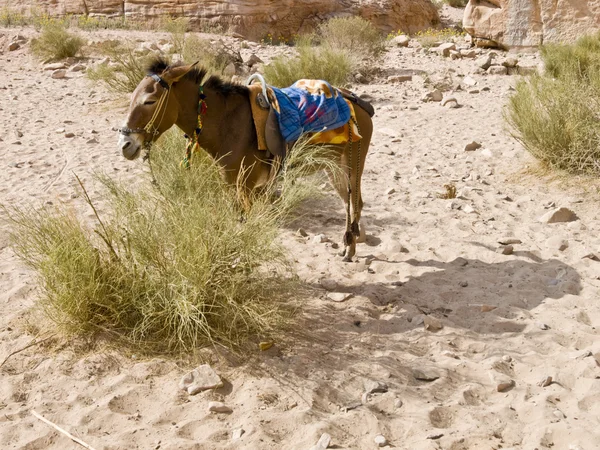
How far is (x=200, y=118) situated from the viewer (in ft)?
14.6

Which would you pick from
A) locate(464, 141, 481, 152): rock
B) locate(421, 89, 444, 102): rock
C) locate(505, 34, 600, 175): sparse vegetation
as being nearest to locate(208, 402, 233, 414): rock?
locate(505, 34, 600, 175): sparse vegetation

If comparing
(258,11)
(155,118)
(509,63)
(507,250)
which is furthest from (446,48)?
(155,118)

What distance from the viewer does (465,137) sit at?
911cm

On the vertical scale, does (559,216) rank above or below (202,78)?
below

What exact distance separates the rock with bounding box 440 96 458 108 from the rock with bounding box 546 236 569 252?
5.46 meters

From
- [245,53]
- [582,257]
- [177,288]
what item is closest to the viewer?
[177,288]

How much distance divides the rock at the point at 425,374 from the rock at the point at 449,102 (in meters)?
7.87

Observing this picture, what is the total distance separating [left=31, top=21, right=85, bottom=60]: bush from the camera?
14500mm

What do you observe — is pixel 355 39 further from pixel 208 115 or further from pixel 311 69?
pixel 208 115

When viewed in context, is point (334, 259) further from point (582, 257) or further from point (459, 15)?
point (459, 15)

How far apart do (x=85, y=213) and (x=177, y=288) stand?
109 inches

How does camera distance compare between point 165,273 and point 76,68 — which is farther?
point 76,68

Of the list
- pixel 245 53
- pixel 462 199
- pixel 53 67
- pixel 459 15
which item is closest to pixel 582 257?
pixel 462 199

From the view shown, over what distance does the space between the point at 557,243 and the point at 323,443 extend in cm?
351
